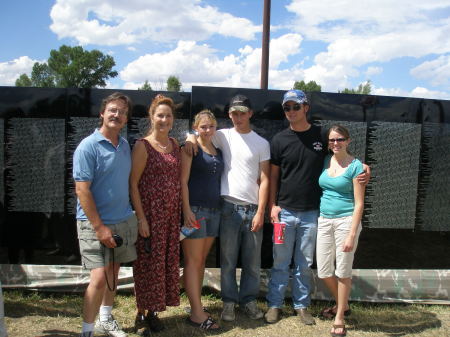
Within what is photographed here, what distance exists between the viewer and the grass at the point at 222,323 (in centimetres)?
315

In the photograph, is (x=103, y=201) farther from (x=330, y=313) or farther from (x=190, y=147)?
(x=330, y=313)

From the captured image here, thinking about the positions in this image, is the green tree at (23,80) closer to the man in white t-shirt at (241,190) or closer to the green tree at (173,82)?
the green tree at (173,82)

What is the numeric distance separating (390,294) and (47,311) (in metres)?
3.16

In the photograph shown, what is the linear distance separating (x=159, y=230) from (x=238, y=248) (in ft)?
2.41

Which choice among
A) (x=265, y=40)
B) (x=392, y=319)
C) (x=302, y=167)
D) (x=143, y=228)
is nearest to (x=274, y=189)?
(x=302, y=167)

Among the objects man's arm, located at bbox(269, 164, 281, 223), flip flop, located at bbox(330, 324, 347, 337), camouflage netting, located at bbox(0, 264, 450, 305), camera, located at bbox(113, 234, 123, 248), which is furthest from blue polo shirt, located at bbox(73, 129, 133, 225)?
flip flop, located at bbox(330, 324, 347, 337)

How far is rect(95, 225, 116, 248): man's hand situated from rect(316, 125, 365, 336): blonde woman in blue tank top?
1573 mm

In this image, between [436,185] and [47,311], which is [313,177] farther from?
[47,311]

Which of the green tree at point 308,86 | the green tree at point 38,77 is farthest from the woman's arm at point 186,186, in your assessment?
the green tree at point 38,77

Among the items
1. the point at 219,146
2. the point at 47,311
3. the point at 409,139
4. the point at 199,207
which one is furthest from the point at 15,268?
the point at 409,139

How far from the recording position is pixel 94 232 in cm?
263

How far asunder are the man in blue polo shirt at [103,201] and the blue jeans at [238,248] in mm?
756

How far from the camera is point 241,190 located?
3.10 metres

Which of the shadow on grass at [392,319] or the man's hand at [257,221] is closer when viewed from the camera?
the man's hand at [257,221]
